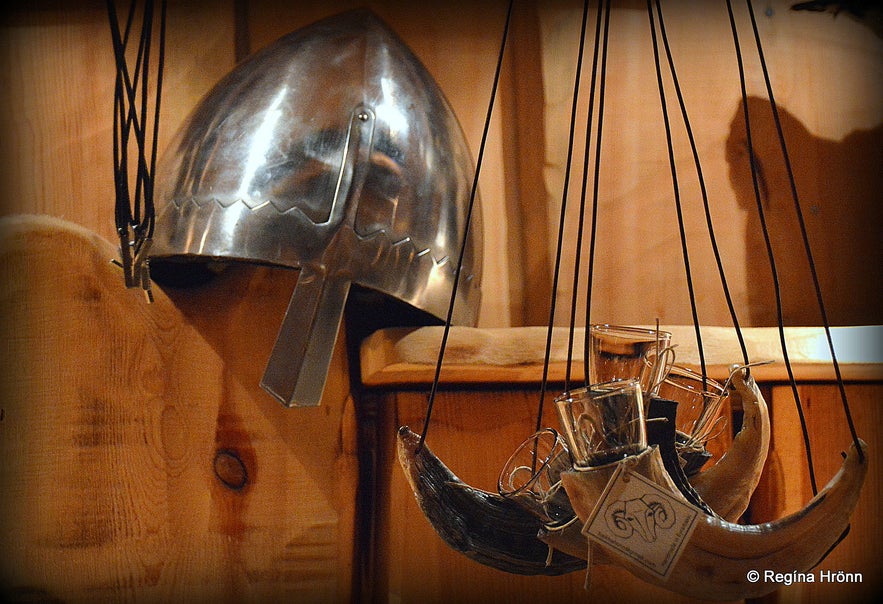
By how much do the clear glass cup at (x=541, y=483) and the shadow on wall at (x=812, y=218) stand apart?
0.52 m

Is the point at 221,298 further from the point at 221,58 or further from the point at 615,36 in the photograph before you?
the point at 615,36

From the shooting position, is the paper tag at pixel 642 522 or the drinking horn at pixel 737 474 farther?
the drinking horn at pixel 737 474

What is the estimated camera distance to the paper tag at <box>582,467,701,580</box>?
1.52 feet

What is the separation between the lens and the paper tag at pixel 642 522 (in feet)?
1.52

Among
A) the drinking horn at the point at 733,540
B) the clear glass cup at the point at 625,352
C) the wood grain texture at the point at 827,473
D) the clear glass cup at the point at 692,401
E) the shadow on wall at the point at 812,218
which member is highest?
the shadow on wall at the point at 812,218

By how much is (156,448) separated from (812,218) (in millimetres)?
789

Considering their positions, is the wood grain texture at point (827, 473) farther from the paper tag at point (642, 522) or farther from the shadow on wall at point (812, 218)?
the paper tag at point (642, 522)

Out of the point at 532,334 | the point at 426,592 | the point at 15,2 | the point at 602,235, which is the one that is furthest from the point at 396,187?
the point at 15,2

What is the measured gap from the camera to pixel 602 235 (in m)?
1.04

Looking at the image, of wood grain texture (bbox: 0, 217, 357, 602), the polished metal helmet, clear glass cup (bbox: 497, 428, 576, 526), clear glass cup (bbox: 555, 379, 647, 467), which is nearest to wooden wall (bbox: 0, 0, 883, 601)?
wood grain texture (bbox: 0, 217, 357, 602)

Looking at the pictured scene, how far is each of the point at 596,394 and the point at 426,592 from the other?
20.5 inches

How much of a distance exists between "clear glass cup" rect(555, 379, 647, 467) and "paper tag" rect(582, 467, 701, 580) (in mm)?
17

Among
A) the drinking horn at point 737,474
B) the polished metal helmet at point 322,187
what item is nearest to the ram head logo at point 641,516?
the drinking horn at point 737,474

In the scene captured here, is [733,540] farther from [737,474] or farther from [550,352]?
[550,352]
